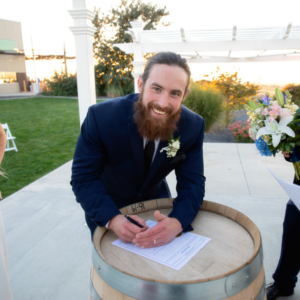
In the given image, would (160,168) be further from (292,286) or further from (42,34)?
(42,34)

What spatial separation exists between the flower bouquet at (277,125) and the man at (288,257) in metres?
0.52

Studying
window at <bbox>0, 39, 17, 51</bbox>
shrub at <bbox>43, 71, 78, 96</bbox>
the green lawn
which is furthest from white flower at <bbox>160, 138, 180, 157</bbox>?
window at <bbox>0, 39, 17, 51</bbox>

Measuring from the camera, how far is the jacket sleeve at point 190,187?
4.92ft

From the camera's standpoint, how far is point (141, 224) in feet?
4.73

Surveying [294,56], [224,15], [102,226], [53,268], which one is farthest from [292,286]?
[224,15]

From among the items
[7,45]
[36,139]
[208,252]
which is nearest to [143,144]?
[208,252]

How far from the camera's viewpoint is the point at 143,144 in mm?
1846

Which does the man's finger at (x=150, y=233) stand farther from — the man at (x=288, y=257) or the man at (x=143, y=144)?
the man at (x=288, y=257)

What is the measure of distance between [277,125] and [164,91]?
705 millimetres

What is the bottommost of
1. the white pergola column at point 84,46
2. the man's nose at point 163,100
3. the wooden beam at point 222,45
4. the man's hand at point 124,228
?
the man's hand at point 124,228

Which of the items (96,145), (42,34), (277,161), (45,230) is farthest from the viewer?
(42,34)

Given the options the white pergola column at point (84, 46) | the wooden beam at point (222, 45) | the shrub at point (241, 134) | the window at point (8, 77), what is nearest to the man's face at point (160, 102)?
the white pergola column at point (84, 46)

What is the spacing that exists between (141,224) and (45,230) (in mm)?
2328

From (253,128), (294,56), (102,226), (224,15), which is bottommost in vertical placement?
(102,226)
